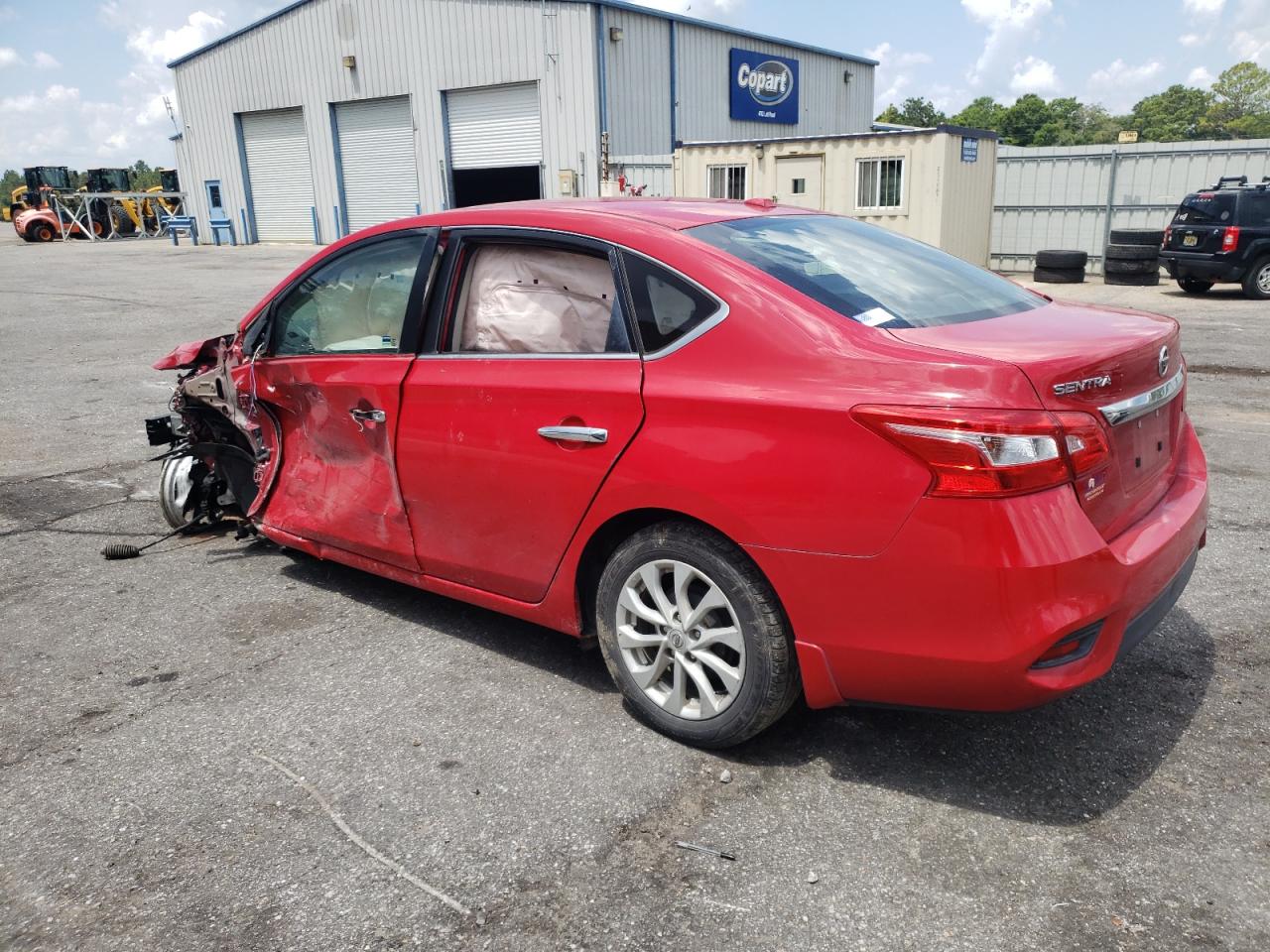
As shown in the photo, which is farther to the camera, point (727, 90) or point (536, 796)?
point (727, 90)

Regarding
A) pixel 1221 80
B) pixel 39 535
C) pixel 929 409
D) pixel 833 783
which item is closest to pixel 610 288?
pixel 929 409

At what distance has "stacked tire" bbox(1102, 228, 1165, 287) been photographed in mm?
17578

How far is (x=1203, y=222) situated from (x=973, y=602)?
15777mm

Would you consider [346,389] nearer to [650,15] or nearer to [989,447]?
[989,447]

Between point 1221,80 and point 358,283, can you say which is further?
point 1221,80

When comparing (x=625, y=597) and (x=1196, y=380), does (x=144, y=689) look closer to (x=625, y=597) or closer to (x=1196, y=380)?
(x=625, y=597)

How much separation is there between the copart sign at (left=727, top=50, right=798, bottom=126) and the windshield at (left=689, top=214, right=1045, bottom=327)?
26633 mm

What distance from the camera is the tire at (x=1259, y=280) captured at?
49.6 ft

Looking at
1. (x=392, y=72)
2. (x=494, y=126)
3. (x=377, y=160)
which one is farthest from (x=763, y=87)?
(x=377, y=160)

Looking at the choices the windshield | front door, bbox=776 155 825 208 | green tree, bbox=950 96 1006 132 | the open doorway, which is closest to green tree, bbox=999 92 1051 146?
green tree, bbox=950 96 1006 132

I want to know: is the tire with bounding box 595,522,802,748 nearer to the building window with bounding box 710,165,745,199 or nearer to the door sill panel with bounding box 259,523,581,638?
the door sill panel with bounding box 259,523,581,638

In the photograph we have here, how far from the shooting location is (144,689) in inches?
143

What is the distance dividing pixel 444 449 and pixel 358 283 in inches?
39.4

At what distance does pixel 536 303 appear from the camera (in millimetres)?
3428
